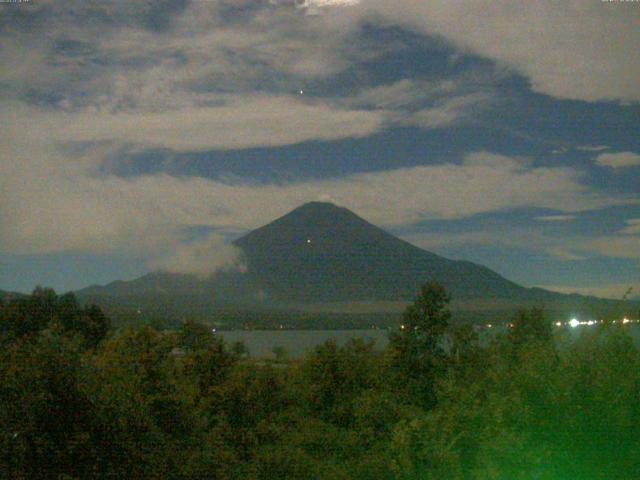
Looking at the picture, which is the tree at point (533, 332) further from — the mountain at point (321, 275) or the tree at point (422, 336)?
the mountain at point (321, 275)

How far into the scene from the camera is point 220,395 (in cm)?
1786

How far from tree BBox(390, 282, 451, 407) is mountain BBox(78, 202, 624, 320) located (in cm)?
5137

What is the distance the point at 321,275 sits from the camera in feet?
317

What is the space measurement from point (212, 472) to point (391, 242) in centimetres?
9186

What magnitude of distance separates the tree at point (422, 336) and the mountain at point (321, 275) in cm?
5137

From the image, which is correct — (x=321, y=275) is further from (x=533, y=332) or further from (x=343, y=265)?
(x=533, y=332)

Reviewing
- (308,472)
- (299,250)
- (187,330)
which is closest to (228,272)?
(299,250)

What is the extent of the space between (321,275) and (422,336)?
7840cm

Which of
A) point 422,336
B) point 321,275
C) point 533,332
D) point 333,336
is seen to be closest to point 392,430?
point 533,332

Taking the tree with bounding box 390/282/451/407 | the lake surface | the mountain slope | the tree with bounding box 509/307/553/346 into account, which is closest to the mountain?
the mountain slope

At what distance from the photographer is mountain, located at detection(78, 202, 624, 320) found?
79.8 m

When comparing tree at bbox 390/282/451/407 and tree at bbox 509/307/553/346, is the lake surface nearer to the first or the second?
tree at bbox 509/307/553/346

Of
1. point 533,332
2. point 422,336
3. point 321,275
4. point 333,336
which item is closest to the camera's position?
point 533,332

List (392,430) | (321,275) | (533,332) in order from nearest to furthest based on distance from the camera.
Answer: (392,430), (533,332), (321,275)
